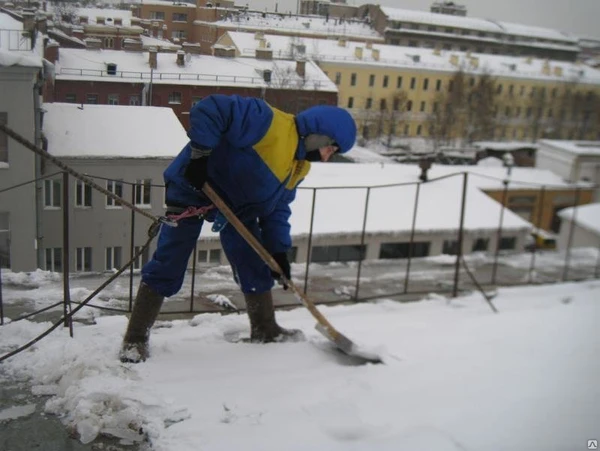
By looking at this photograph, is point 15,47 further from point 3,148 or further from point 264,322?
point 264,322

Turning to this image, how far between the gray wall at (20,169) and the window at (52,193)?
5cm

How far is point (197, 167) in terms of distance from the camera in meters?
1.75

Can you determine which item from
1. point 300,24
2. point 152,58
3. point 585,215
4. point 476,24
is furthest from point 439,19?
point 585,215

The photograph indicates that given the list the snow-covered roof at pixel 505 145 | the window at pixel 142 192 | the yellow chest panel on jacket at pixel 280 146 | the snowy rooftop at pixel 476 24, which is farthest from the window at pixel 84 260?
the snow-covered roof at pixel 505 145

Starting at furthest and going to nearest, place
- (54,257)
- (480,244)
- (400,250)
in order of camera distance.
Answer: (480,244)
(400,250)
(54,257)

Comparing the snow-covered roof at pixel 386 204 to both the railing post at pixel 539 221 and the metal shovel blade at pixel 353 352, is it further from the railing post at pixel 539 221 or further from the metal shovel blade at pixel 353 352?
the metal shovel blade at pixel 353 352

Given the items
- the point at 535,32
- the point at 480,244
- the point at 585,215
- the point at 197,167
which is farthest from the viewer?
the point at 480,244

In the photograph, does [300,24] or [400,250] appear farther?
→ [400,250]

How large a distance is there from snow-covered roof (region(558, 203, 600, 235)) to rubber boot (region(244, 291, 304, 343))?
3.23 metres

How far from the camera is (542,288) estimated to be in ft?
12.8

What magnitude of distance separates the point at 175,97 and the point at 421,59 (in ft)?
5.22

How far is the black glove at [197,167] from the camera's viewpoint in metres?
1.72

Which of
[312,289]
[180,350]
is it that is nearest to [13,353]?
[180,350]

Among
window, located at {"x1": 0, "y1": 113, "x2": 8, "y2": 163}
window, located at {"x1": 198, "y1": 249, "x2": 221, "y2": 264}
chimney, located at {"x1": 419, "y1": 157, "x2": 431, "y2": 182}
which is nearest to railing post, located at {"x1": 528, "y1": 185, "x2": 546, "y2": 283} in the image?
chimney, located at {"x1": 419, "y1": 157, "x2": 431, "y2": 182}
